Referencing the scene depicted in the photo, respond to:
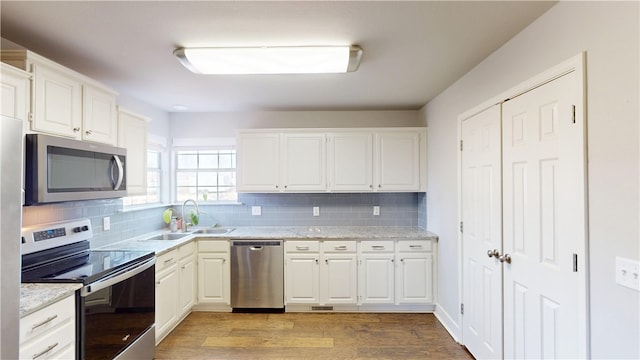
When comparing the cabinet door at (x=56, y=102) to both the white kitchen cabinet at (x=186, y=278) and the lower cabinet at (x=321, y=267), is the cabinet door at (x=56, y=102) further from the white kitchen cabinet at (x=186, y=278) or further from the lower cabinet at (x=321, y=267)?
the lower cabinet at (x=321, y=267)

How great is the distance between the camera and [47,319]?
141 cm

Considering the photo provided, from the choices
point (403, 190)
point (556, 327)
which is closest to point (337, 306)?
point (403, 190)

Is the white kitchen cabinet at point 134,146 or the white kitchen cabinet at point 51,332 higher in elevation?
the white kitchen cabinet at point 134,146

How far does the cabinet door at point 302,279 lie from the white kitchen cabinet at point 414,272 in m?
0.94

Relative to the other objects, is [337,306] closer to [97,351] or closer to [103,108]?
[97,351]

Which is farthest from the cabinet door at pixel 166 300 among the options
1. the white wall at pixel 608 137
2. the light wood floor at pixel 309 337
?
the white wall at pixel 608 137

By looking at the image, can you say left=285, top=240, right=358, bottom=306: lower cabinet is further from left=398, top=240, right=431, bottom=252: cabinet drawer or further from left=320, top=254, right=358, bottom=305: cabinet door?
left=398, top=240, right=431, bottom=252: cabinet drawer

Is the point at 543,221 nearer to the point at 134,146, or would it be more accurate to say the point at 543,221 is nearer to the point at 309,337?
the point at 309,337

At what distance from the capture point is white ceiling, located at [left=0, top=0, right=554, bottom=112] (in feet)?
5.00

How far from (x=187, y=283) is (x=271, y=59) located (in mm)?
2502

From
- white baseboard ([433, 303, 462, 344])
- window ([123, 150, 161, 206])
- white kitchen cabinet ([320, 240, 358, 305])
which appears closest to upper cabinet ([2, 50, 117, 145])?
window ([123, 150, 161, 206])

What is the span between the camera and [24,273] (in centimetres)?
169

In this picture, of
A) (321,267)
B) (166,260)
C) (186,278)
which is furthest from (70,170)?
(321,267)

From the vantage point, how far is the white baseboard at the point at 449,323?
2.62 m
